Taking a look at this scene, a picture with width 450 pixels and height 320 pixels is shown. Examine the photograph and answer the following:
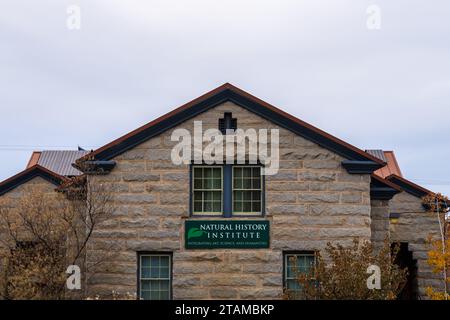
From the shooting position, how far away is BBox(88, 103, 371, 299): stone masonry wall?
817 inches

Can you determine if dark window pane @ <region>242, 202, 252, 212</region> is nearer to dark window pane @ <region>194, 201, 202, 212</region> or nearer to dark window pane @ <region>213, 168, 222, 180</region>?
dark window pane @ <region>213, 168, 222, 180</region>

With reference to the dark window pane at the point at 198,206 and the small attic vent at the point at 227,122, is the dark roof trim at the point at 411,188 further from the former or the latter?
the dark window pane at the point at 198,206

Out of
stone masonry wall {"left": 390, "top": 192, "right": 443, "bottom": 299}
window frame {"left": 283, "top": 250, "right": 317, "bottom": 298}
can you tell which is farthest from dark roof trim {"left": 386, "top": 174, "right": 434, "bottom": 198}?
window frame {"left": 283, "top": 250, "right": 317, "bottom": 298}

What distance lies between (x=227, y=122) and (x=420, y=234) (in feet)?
27.1

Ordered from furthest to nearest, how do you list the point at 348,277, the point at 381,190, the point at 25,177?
the point at 25,177 < the point at 381,190 < the point at 348,277

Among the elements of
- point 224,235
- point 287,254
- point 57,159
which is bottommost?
point 287,254

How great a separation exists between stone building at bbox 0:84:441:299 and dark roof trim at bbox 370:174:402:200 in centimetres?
91

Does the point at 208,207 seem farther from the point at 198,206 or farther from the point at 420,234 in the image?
the point at 420,234

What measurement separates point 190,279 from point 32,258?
4.19m

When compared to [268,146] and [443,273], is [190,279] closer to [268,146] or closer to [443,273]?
[268,146]

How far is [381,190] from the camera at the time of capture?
22.0 m

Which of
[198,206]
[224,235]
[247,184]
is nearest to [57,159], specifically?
[198,206]

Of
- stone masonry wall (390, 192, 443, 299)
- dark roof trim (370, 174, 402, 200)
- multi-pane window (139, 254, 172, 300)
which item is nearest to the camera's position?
multi-pane window (139, 254, 172, 300)

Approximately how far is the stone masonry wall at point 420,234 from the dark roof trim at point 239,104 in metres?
4.94
